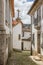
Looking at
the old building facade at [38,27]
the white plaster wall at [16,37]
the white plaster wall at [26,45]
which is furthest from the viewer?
the white plaster wall at [26,45]

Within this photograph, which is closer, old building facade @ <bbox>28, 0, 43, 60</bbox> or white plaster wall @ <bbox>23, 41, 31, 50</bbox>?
old building facade @ <bbox>28, 0, 43, 60</bbox>

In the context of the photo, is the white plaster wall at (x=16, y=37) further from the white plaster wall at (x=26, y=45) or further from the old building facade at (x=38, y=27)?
the old building facade at (x=38, y=27)

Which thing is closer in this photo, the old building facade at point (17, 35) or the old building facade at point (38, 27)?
the old building facade at point (38, 27)

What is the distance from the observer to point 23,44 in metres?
28.8

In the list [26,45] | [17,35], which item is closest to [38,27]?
[17,35]

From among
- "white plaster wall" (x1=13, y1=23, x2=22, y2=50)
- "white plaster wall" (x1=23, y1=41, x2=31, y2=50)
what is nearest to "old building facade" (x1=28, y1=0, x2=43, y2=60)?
"white plaster wall" (x1=13, y1=23, x2=22, y2=50)

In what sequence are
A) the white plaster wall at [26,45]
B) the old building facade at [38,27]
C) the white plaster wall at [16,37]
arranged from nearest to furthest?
the old building facade at [38,27] → the white plaster wall at [16,37] → the white plaster wall at [26,45]

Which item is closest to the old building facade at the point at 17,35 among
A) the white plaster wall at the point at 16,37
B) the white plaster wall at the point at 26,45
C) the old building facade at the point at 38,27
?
the white plaster wall at the point at 16,37

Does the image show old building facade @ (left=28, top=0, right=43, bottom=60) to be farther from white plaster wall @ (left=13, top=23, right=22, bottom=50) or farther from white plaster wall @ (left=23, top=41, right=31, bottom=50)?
white plaster wall @ (left=23, top=41, right=31, bottom=50)

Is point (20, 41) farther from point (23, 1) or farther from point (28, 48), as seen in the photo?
point (23, 1)

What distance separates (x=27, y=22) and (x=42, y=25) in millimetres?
22902

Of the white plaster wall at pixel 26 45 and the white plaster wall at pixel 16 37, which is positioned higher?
the white plaster wall at pixel 16 37

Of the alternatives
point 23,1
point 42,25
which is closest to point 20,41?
point 42,25

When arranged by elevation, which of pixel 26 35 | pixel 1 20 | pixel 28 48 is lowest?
pixel 28 48
